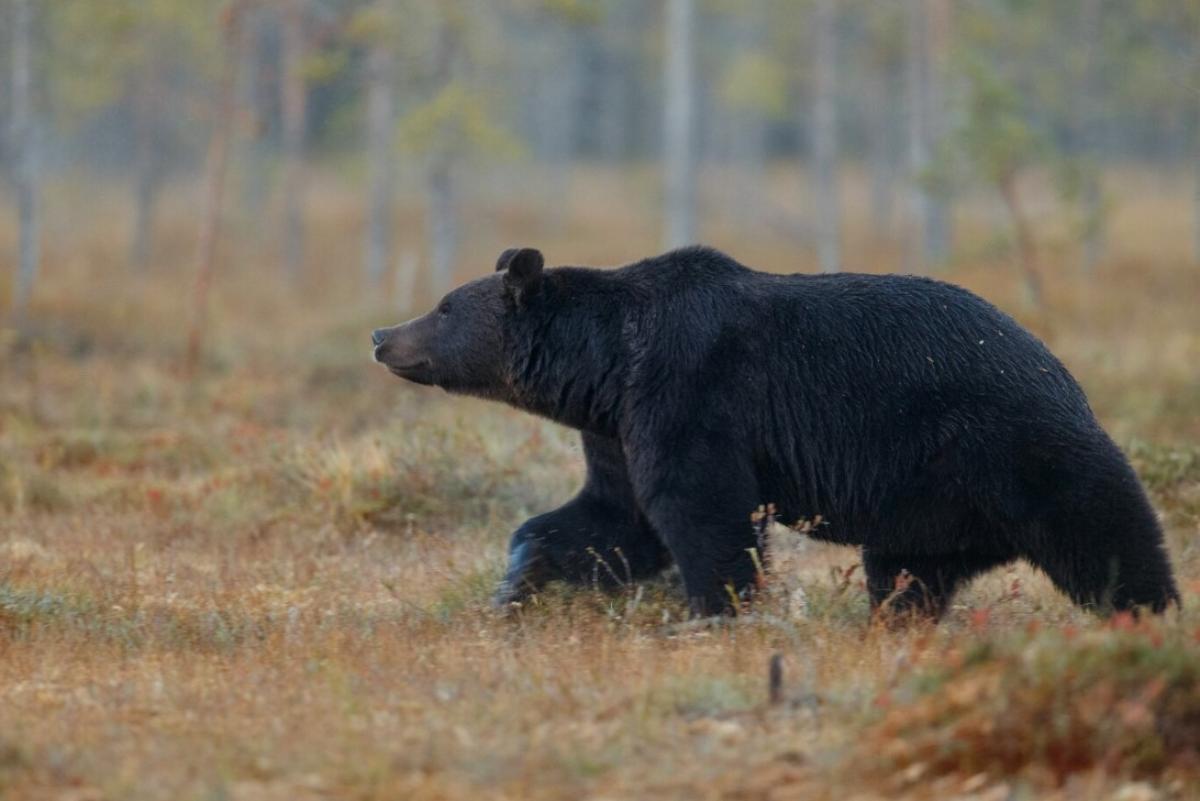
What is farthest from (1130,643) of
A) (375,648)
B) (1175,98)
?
(1175,98)

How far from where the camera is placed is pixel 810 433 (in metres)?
7.02

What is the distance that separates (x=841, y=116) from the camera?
58406 mm

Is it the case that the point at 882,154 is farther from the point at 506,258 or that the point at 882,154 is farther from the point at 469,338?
the point at 469,338

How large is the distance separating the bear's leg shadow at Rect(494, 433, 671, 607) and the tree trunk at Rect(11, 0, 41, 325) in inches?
561

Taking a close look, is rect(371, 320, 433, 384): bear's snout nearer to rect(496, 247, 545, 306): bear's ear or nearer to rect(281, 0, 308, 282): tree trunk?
rect(496, 247, 545, 306): bear's ear

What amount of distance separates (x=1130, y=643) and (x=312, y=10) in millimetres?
18873

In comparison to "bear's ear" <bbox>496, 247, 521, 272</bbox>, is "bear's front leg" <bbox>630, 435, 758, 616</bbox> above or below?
below

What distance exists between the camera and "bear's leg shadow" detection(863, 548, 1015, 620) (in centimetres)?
712

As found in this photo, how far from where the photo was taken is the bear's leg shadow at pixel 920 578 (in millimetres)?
7117

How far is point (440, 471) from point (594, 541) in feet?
9.45

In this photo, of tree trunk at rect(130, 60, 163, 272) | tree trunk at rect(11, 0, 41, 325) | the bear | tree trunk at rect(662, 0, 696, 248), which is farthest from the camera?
tree trunk at rect(130, 60, 163, 272)

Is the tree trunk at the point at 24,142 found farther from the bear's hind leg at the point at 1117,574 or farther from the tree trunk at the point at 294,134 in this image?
the bear's hind leg at the point at 1117,574

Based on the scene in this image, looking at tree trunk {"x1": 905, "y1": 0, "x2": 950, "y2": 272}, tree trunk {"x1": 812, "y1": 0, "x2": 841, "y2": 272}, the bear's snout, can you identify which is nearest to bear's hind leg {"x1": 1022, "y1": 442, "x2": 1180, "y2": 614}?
the bear's snout

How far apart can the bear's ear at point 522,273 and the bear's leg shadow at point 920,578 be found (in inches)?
81.7
